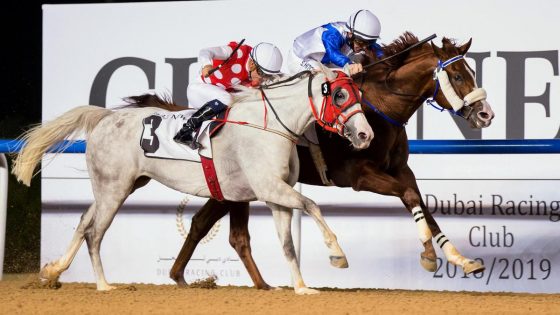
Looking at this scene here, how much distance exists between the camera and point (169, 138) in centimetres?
831

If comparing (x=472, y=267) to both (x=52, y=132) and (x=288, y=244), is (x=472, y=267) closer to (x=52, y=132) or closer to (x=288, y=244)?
(x=288, y=244)

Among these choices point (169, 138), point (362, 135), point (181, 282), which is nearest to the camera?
point (362, 135)

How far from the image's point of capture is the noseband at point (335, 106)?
7.62m

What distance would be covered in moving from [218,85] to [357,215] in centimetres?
161

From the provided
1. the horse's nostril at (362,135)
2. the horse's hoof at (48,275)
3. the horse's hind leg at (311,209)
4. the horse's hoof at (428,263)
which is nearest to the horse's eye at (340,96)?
the horse's nostril at (362,135)

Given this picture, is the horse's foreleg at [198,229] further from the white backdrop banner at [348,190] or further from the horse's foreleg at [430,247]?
the horse's foreleg at [430,247]

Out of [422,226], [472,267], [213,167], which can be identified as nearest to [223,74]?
[213,167]

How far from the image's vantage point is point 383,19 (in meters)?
9.37

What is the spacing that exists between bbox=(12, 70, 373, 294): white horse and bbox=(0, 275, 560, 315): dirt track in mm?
285

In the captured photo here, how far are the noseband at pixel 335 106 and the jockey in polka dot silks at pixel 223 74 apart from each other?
0.70 meters

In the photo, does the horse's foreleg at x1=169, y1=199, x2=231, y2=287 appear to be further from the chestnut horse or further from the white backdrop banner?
the white backdrop banner

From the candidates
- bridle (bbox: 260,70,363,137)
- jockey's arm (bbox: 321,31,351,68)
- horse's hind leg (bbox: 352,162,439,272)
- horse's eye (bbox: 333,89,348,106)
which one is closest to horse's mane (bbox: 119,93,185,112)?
jockey's arm (bbox: 321,31,351,68)

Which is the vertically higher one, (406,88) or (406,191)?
(406,88)

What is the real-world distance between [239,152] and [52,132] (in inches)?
62.3
